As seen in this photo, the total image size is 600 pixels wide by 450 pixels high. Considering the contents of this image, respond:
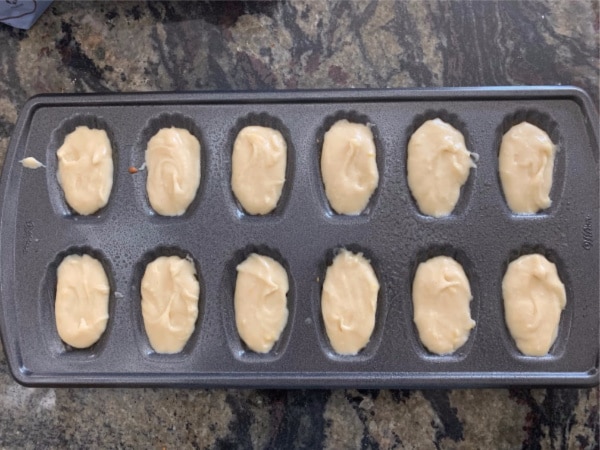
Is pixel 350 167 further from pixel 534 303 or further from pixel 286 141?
pixel 534 303

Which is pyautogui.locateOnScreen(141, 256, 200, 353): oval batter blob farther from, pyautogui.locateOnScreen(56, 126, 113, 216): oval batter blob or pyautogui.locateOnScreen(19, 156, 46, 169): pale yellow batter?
pyautogui.locateOnScreen(19, 156, 46, 169): pale yellow batter

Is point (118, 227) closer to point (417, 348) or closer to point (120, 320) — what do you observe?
point (120, 320)

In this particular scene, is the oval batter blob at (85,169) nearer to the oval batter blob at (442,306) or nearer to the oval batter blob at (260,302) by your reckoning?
the oval batter blob at (260,302)

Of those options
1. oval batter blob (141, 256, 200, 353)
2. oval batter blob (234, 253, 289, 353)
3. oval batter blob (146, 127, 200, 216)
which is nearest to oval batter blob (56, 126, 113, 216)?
oval batter blob (146, 127, 200, 216)

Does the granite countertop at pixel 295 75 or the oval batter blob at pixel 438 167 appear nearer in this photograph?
the oval batter blob at pixel 438 167

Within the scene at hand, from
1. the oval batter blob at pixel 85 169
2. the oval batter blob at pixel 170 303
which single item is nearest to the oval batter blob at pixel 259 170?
the oval batter blob at pixel 170 303

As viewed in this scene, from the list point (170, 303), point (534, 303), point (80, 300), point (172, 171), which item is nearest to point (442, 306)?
point (534, 303)
